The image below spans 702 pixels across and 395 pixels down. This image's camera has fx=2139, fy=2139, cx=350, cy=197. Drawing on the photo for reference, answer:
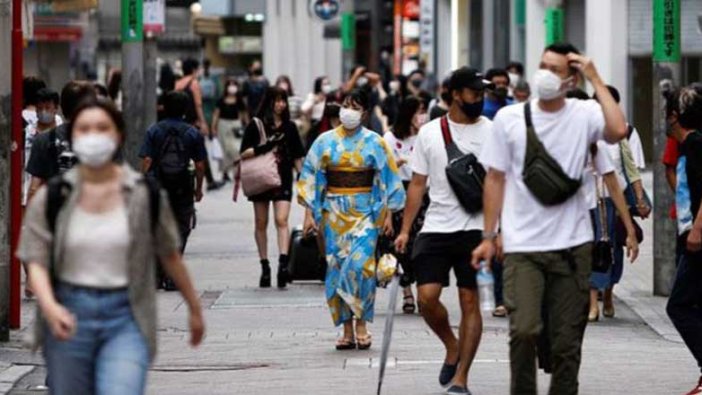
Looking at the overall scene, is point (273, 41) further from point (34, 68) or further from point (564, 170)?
point (564, 170)

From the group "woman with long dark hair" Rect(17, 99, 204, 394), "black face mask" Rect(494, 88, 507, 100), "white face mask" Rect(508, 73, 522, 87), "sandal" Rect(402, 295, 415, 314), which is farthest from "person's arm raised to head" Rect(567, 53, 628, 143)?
"white face mask" Rect(508, 73, 522, 87)

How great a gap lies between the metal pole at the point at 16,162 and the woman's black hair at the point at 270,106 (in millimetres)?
4000

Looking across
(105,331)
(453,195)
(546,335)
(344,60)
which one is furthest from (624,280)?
(344,60)

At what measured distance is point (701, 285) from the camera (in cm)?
1199

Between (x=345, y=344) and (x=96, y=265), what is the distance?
649 cm

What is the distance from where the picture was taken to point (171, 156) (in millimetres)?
18750

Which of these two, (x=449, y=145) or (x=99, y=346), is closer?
(x=99, y=346)

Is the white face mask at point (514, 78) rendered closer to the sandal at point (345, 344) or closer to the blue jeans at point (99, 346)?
the sandal at point (345, 344)

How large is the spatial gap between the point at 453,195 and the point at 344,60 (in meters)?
54.5

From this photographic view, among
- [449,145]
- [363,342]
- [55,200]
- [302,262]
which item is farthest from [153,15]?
[55,200]

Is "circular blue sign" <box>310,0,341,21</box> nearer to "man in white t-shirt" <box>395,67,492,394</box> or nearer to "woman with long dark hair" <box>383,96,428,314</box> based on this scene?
"woman with long dark hair" <box>383,96,428,314</box>

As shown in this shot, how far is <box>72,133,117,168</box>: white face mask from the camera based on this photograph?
7.99 m

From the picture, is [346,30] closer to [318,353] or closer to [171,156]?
[171,156]

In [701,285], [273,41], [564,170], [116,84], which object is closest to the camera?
[564,170]
